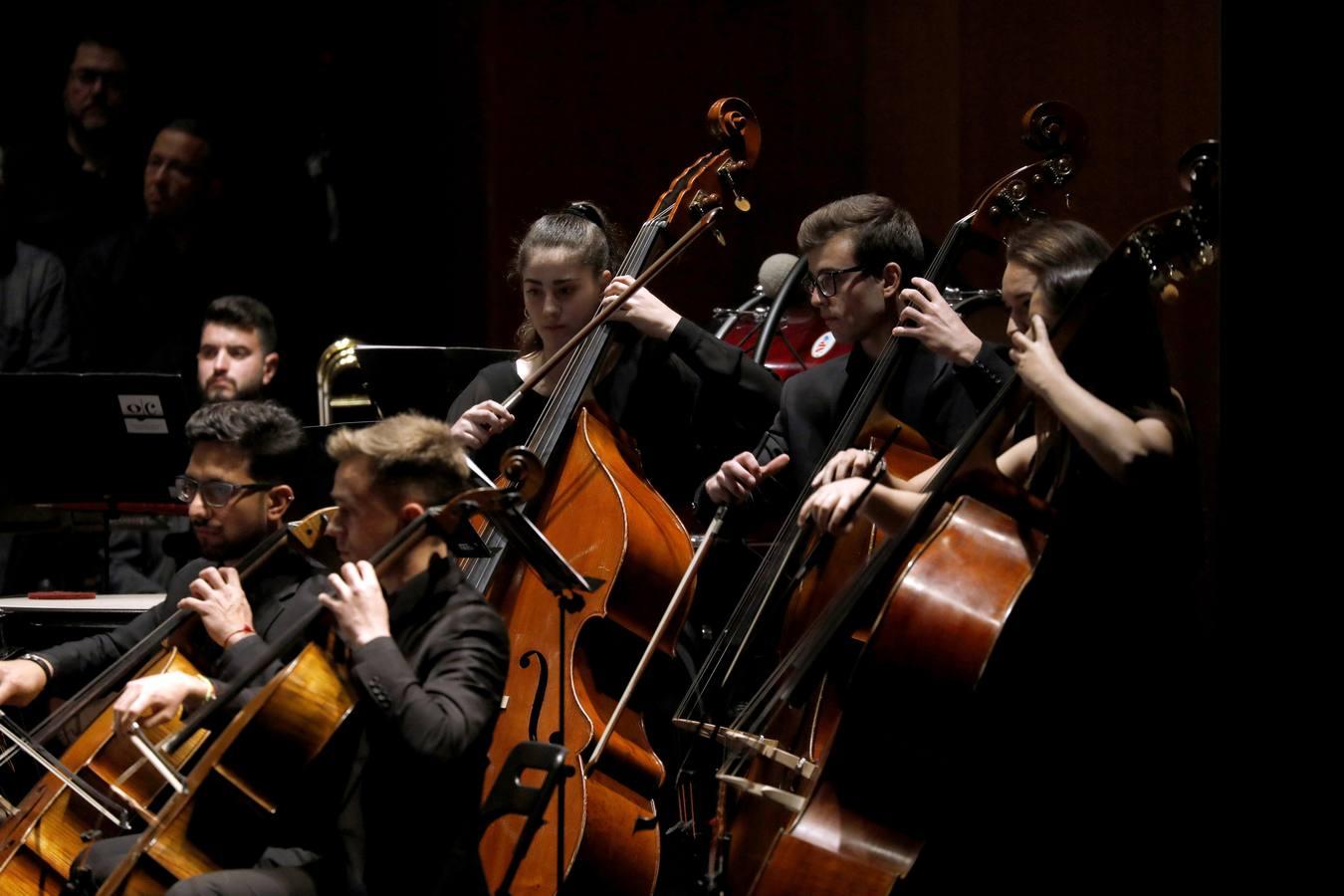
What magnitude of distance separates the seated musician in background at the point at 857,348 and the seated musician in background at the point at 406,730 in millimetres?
687

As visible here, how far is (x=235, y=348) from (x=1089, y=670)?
9.39 feet

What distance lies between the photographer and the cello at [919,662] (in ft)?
6.64

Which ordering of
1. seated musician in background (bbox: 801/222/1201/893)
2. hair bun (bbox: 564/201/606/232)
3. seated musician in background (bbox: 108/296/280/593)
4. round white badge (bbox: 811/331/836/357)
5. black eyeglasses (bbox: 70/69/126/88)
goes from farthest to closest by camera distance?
black eyeglasses (bbox: 70/69/126/88) < seated musician in background (bbox: 108/296/280/593) < round white badge (bbox: 811/331/836/357) < hair bun (bbox: 564/201/606/232) < seated musician in background (bbox: 801/222/1201/893)

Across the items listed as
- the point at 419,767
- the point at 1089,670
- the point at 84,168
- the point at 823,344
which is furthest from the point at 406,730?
the point at 84,168

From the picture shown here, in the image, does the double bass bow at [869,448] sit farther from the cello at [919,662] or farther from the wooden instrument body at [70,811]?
the wooden instrument body at [70,811]

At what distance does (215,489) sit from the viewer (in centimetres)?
283

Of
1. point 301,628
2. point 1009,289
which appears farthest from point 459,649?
point 1009,289

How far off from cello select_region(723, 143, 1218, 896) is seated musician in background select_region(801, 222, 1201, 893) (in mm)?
28

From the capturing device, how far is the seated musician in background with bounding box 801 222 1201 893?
6.54 feet

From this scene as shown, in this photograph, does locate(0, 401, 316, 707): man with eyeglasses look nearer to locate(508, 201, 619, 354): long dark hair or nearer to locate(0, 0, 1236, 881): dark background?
locate(508, 201, 619, 354): long dark hair

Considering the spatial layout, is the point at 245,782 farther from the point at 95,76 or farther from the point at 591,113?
the point at 95,76

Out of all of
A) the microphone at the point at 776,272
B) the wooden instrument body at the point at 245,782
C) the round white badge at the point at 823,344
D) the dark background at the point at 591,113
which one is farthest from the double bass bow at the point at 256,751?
the dark background at the point at 591,113

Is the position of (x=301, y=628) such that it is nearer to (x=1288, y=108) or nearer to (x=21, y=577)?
(x=1288, y=108)

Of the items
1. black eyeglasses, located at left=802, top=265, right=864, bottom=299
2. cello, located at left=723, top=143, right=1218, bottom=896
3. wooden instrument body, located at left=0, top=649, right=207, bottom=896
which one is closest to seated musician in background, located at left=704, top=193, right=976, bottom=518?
black eyeglasses, located at left=802, top=265, right=864, bottom=299
